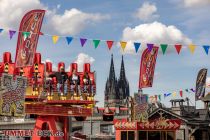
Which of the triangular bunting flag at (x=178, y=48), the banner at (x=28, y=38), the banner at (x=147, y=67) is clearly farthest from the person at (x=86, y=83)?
the banner at (x=28, y=38)

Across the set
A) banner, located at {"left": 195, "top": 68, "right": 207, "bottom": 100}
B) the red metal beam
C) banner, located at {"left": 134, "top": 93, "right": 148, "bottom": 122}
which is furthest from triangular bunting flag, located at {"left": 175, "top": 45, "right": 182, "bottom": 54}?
banner, located at {"left": 195, "top": 68, "right": 207, "bottom": 100}

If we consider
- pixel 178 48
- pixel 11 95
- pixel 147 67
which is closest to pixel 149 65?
pixel 147 67

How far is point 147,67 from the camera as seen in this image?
3622 centimetres

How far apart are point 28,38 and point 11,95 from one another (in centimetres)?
513

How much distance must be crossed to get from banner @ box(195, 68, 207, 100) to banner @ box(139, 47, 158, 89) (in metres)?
11.3

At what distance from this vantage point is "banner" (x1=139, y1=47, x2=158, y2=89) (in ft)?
118

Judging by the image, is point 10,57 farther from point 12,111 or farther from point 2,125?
point 2,125

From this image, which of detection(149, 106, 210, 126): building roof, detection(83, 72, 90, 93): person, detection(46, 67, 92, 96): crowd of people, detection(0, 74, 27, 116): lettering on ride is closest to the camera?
detection(0, 74, 27, 116): lettering on ride

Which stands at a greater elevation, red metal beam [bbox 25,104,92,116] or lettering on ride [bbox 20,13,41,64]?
lettering on ride [bbox 20,13,41,64]

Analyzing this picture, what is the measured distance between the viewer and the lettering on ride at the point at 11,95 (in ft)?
74.8

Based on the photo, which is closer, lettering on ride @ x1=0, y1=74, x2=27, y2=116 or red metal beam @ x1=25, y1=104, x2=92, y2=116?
lettering on ride @ x1=0, y1=74, x2=27, y2=116

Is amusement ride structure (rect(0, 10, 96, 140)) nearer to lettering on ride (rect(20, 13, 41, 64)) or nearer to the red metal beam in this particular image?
the red metal beam

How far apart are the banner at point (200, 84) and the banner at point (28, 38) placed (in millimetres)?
23657

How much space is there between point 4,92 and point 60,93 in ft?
47.4
